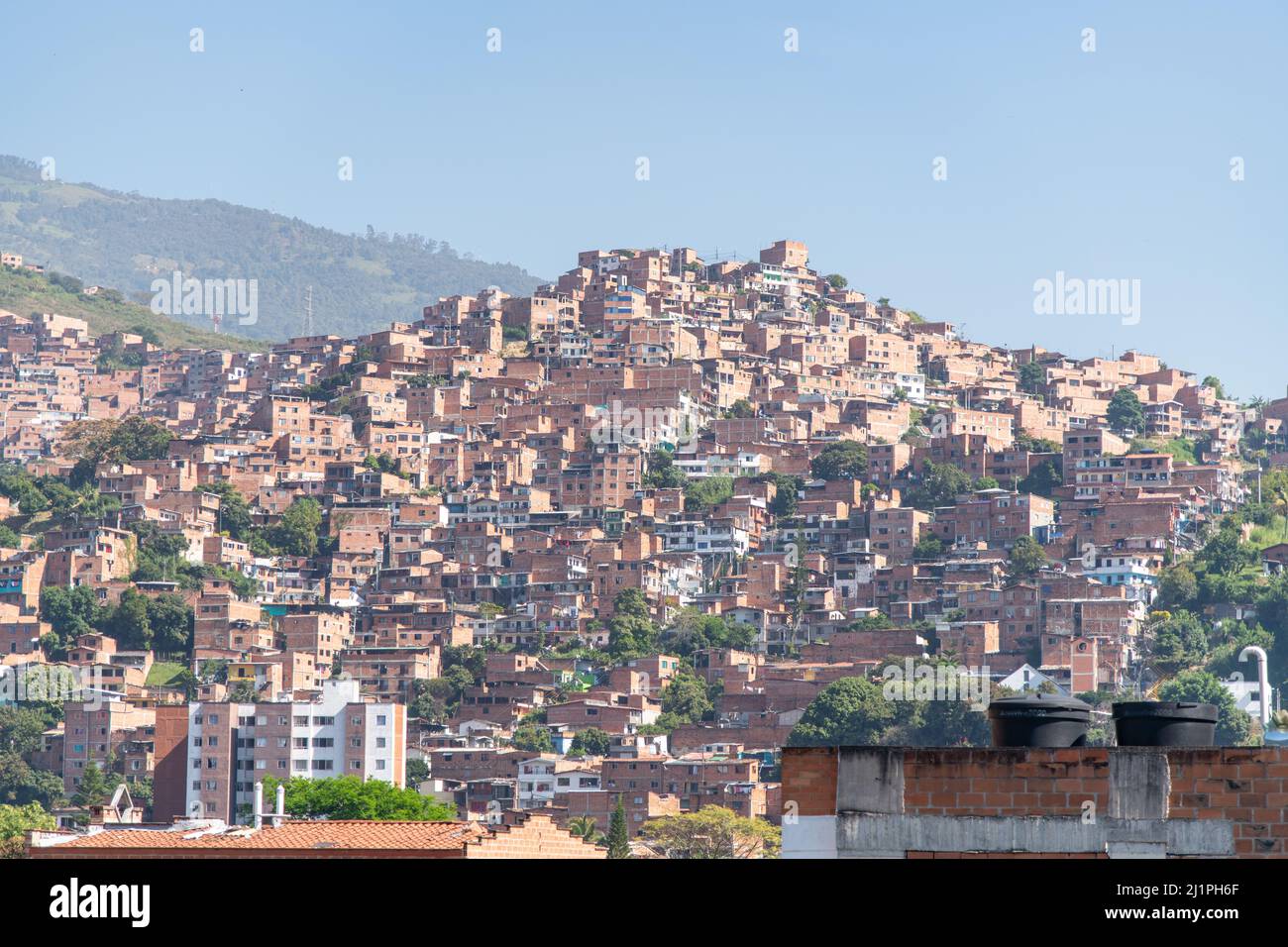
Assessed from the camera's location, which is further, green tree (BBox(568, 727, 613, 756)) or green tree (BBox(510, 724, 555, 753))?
green tree (BBox(510, 724, 555, 753))

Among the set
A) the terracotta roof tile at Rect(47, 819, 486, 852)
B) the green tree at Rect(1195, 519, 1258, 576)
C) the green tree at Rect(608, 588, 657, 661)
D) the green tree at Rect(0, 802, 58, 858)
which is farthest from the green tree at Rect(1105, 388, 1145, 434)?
the terracotta roof tile at Rect(47, 819, 486, 852)

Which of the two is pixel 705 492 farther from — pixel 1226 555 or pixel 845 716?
pixel 845 716

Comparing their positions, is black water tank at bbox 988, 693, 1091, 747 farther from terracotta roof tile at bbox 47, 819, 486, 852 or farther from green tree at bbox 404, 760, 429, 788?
green tree at bbox 404, 760, 429, 788

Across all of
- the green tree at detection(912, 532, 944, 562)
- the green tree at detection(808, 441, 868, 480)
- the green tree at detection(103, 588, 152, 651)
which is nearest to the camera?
the green tree at detection(103, 588, 152, 651)

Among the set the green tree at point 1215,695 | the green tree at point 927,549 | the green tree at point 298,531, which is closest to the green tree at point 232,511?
the green tree at point 298,531

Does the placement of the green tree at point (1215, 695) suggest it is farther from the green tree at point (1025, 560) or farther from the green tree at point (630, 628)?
the green tree at point (630, 628)
